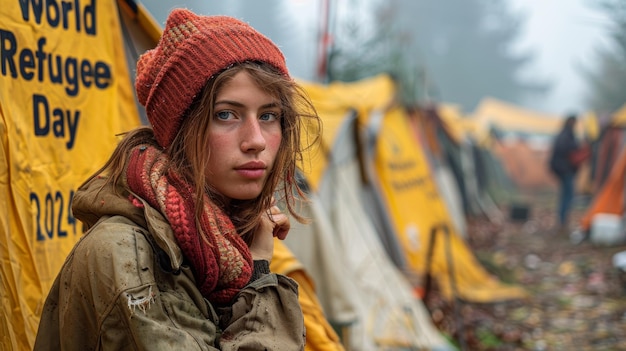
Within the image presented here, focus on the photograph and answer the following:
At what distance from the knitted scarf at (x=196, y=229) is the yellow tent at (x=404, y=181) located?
3.49 m

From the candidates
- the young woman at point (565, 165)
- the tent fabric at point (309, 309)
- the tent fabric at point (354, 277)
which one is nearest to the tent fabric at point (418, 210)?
the tent fabric at point (354, 277)

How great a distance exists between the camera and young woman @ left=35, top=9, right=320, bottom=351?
4.85 feet

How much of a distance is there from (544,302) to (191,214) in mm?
6958

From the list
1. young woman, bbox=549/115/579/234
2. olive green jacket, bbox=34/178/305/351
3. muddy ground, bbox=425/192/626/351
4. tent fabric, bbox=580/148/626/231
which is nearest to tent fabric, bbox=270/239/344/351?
olive green jacket, bbox=34/178/305/351

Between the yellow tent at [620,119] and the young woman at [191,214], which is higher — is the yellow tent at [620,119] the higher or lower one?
the lower one

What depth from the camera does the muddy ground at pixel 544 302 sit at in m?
6.12

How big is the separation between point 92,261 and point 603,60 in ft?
118

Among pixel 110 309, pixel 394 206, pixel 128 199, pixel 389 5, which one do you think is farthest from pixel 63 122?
pixel 389 5

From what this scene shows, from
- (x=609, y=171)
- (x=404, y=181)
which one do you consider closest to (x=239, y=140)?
(x=404, y=181)

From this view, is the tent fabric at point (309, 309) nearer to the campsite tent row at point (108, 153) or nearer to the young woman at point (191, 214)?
the campsite tent row at point (108, 153)

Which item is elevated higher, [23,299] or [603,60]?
[23,299]

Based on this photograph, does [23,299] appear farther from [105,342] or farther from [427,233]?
[427,233]

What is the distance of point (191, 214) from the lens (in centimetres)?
160

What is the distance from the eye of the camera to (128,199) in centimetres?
161
